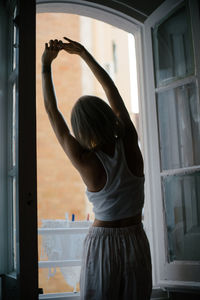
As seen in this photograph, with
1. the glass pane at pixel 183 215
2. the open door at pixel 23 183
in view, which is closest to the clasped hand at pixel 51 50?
the open door at pixel 23 183

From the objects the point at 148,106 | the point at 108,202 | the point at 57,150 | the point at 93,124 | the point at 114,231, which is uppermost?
the point at 57,150

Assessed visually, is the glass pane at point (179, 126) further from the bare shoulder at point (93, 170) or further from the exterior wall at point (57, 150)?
the exterior wall at point (57, 150)

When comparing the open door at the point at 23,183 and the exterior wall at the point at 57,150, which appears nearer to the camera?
the open door at the point at 23,183

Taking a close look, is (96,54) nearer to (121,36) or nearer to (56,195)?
(121,36)

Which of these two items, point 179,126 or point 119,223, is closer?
point 119,223

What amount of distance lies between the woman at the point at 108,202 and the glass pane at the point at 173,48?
2.81 ft

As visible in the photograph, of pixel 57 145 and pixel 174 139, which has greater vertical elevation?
pixel 57 145

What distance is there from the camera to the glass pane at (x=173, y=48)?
220 cm

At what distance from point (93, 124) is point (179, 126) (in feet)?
2.82

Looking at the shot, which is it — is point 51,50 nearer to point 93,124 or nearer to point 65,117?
point 93,124

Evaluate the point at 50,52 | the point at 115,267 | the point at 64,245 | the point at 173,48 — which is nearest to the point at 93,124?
the point at 50,52

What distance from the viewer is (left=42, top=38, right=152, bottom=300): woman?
4.76ft

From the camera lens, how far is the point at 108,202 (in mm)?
1481

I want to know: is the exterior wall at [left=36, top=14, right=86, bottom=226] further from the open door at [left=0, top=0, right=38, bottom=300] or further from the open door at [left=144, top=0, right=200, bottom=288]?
the open door at [left=0, top=0, right=38, bottom=300]
